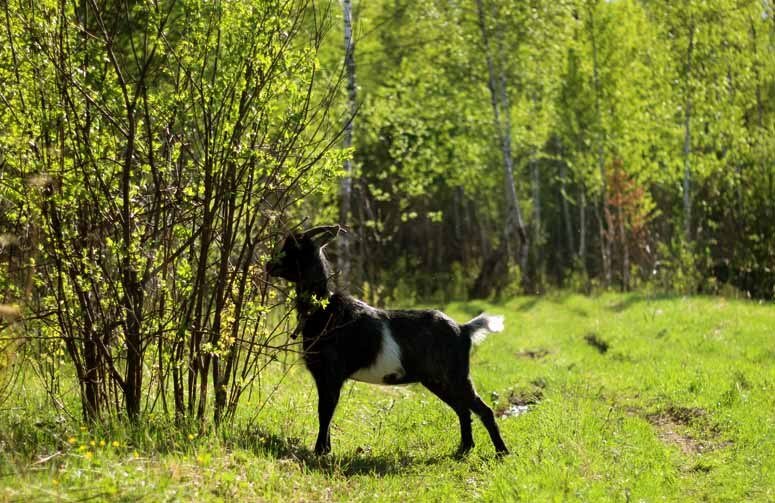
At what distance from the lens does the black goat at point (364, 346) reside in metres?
8.33

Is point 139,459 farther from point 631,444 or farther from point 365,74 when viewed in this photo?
point 365,74

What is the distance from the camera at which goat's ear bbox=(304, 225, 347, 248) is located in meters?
8.26

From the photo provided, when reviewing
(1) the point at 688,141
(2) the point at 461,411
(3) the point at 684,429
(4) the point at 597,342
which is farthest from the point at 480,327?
(1) the point at 688,141

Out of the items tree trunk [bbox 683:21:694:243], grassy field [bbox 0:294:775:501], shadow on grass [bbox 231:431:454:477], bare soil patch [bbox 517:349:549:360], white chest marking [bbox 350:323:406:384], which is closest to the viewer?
grassy field [bbox 0:294:775:501]

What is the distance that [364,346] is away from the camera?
8414mm

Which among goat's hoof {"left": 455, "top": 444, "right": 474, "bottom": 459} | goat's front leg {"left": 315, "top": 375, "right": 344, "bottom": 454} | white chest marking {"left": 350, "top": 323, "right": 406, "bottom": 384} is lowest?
goat's hoof {"left": 455, "top": 444, "right": 474, "bottom": 459}

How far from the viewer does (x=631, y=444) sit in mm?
8445

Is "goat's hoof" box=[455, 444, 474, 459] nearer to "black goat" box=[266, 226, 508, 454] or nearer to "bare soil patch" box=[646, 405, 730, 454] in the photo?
"black goat" box=[266, 226, 508, 454]

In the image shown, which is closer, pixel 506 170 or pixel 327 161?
pixel 327 161

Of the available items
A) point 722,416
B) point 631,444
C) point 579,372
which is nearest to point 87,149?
point 631,444

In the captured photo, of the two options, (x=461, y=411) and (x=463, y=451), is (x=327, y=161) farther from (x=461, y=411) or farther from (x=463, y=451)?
(x=463, y=451)

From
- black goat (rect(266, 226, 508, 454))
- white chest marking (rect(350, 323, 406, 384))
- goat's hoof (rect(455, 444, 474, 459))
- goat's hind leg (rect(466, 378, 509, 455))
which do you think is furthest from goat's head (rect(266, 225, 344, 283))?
goat's hoof (rect(455, 444, 474, 459))

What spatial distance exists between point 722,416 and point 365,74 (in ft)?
60.3

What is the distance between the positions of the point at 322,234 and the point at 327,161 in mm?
1014
